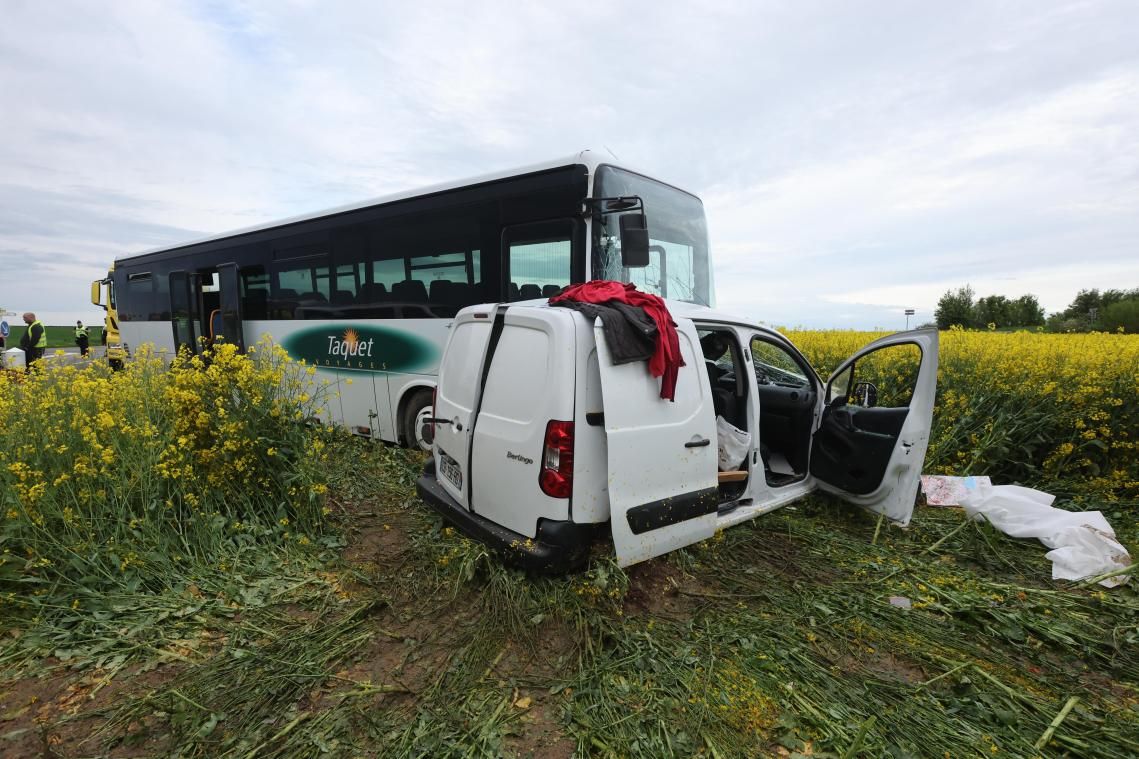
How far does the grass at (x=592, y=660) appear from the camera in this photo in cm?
236

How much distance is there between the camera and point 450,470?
12.7 ft

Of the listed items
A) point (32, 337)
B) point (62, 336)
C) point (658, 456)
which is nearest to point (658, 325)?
point (658, 456)

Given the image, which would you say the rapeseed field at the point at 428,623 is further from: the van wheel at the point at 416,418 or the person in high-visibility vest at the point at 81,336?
the person in high-visibility vest at the point at 81,336

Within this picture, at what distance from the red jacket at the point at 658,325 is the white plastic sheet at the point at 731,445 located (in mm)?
1087

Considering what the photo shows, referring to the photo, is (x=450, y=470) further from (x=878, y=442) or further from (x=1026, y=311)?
(x=1026, y=311)

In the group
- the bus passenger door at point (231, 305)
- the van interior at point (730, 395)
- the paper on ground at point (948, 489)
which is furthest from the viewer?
the bus passenger door at point (231, 305)

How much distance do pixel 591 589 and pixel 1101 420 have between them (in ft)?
19.4

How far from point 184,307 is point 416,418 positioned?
7141 mm

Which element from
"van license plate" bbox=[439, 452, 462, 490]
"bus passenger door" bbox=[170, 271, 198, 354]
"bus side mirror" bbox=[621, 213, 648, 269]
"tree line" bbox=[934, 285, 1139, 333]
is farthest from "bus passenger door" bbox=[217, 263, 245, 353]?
"tree line" bbox=[934, 285, 1139, 333]

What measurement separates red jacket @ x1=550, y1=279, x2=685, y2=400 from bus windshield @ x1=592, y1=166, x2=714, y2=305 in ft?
6.70

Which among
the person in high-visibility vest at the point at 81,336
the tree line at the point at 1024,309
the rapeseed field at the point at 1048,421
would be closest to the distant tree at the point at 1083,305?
the tree line at the point at 1024,309

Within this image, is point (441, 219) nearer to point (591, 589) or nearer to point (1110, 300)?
point (591, 589)

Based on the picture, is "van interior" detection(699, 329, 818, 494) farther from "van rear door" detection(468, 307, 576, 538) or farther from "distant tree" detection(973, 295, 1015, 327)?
"distant tree" detection(973, 295, 1015, 327)

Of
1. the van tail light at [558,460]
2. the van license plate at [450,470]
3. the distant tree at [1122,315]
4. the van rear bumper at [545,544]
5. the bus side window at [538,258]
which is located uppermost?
the bus side window at [538,258]
